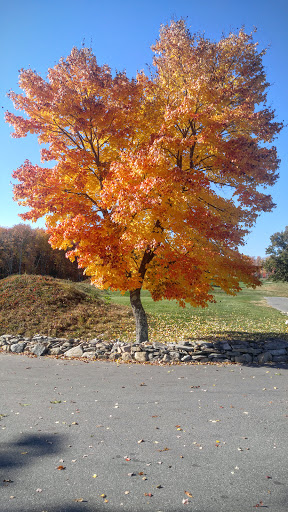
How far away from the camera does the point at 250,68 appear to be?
1070 centimetres

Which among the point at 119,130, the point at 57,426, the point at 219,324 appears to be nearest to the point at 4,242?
the point at 219,324

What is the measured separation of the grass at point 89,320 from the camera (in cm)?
1452

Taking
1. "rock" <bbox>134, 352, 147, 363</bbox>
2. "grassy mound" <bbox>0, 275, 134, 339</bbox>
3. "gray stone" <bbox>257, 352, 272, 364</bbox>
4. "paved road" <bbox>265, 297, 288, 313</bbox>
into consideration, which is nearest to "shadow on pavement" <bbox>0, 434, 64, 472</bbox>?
"rock" <bbox>134, 352, 147, 363</bbox>

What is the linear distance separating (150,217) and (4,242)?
4769 cm

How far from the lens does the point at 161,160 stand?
856cm

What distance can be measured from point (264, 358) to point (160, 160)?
612 centimetres

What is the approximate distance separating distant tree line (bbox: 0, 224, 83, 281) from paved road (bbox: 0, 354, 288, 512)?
46.2 metres

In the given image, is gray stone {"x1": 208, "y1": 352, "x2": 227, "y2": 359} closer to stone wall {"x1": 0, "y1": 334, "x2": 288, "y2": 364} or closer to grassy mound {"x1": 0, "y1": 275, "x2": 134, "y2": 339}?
stone wall {"x1": 0, "y1": 334, "x2": 288, "y2": 364}

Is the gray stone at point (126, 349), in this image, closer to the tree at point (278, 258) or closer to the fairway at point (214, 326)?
the fairway at point (214, 326)

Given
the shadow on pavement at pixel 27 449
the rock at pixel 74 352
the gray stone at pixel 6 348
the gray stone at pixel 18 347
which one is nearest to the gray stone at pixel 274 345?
the rock at pixel 74 352

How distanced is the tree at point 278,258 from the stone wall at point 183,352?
46.0 meters

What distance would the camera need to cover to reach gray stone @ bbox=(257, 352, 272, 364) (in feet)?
31.2

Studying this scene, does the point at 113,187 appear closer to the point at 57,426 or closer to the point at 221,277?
the point at 221,277

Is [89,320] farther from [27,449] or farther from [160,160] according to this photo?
[27,449]
